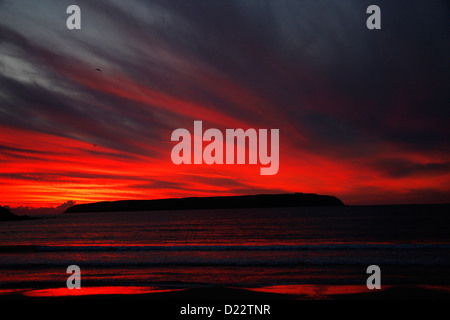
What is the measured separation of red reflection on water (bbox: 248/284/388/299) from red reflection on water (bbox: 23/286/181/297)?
4.78 m

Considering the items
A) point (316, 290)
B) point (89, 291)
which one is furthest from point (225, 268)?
point (89, 291)

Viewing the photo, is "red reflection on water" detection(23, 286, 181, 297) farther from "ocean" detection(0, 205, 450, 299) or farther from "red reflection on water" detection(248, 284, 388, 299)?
"red reflection on water" detection(248, 284, 388, 299)

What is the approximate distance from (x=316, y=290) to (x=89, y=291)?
9808 millimetres

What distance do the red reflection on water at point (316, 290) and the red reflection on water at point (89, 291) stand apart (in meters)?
4.78

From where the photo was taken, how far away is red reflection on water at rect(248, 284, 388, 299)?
13.8 m

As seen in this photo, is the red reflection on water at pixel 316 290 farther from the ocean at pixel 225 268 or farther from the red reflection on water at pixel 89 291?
the red reflection on water at pixel 89 291

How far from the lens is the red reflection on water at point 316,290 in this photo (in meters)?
13.8

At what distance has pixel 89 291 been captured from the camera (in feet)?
49.4

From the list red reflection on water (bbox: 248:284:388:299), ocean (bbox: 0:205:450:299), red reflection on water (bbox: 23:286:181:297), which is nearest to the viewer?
red reflection on water (bbox: 248:284:388:299)

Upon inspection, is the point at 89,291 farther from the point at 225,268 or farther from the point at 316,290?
the point at 316,290

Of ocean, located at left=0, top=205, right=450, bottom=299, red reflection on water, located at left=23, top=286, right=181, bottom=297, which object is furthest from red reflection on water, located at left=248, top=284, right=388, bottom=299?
red reflection on water, located at left=23, top=286, right=181, bottom=297

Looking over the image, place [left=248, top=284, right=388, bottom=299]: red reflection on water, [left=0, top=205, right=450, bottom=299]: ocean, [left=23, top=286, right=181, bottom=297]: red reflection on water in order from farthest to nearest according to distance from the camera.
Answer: [left=0, top=205, right=450, bottom=299]: ocean < [left=23, top=286, right=181, bottom=297]: red reflection on water < [left=248, top=284, right=388, bottom=299]: red reflection on water

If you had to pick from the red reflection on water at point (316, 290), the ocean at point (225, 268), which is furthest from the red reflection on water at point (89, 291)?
the red reflection on water at point (316, 290)

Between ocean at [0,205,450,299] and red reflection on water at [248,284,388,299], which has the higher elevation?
red reflection on water at [248,284,388,299]
